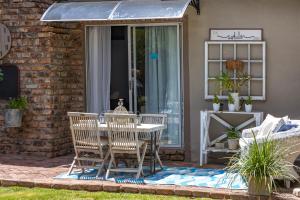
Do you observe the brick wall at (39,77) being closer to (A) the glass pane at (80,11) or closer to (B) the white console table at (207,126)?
(A) the glass pane at (80,11)

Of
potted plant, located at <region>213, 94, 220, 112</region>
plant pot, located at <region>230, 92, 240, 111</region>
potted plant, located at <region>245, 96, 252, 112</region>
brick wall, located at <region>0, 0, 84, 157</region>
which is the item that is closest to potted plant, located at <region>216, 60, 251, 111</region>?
plant pot, located at <region>230, 92, 240, 111</region>

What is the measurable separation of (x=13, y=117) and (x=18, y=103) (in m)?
0.26

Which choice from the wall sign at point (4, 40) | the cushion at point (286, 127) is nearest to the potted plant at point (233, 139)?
the cushion at point (286, 127)

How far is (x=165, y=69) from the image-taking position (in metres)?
10.7

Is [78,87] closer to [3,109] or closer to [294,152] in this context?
[3,109]

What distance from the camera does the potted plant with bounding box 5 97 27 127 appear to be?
10477 millimetres

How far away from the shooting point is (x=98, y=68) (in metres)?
11.1

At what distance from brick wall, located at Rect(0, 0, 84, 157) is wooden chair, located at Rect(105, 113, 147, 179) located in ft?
7.30

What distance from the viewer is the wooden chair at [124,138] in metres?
8.55

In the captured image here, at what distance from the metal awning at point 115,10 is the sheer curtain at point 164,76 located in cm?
80

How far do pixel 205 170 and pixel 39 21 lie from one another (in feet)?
→ 12.8

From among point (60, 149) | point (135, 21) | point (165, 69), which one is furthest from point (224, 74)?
point (60, 149)

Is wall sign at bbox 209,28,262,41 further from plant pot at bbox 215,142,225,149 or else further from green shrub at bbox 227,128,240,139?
plant pot at bbox 215,142,225,149

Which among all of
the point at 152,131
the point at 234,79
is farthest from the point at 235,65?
the point at 152,131
